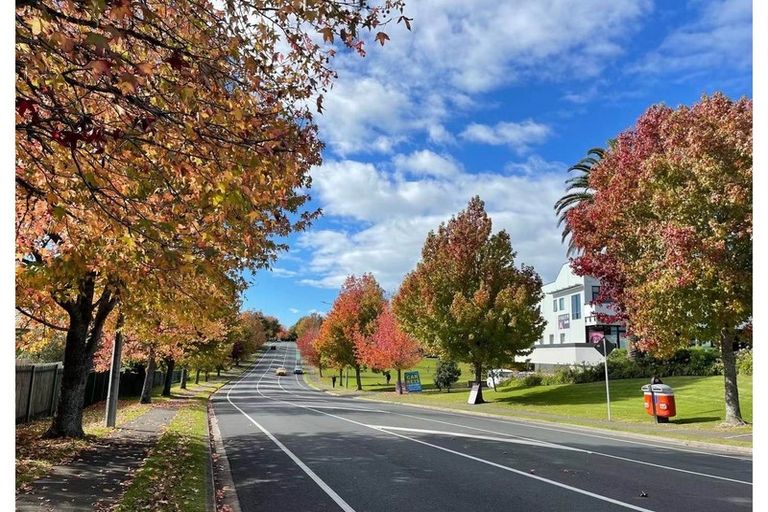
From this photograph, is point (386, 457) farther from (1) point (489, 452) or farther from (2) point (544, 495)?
(2) point (544, 495)

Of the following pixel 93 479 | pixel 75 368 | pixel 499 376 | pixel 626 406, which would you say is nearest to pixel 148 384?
pixel 75 368

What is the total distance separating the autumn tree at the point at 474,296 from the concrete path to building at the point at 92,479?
62.7ft

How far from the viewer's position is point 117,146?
18.4 feet

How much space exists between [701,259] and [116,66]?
17827 millimetres

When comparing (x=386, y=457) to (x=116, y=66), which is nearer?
(x=116, y=66)

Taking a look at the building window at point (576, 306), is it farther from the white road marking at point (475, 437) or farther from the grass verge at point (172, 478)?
the grass verge at point (172, 478)

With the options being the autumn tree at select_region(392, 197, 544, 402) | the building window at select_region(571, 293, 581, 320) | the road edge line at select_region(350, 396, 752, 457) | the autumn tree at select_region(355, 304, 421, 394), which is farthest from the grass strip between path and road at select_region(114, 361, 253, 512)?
the building window at select_region(571, 293, 581, 320)

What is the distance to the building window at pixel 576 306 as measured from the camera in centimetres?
5519

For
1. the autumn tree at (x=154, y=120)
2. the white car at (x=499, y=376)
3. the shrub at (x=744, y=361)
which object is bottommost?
the white car at (x=499, y=376)

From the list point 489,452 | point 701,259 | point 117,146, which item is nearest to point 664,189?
point 701,259

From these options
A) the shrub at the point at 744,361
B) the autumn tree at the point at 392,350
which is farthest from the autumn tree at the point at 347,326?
the shrub at the point at 744,361

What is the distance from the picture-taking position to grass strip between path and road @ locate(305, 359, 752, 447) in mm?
17469

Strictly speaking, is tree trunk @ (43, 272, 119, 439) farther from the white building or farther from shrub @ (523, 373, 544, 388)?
the white building

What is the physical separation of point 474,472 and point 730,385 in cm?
1195
